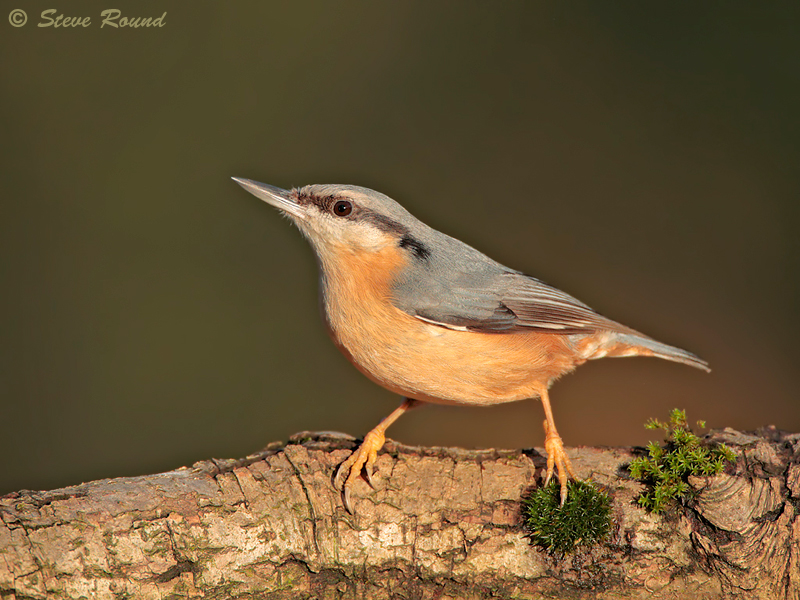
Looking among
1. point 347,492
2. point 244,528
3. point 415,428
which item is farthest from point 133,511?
point 415,428

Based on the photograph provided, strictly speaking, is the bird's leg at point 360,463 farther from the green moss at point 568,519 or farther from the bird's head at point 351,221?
the bird's head at point 351,221

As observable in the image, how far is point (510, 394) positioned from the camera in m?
3.30

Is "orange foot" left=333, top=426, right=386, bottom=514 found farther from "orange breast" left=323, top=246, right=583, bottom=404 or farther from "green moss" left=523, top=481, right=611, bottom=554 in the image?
"green moss" left=523, top=481, right=611, bottom=554

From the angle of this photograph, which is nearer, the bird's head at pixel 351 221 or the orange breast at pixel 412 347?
→ the orange breast at pixel 412 347

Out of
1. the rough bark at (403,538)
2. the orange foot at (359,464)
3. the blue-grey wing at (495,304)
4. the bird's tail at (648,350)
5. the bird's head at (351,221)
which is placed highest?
the bird's head at (351,221)

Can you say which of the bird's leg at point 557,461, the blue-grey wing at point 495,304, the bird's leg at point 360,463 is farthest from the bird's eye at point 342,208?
the bird's leg at point 557,461

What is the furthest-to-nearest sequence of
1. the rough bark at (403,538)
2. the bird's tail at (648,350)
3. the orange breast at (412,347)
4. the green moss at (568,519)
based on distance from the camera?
the bird's tail at (648,350)
the orange breast at (412,347)
the green moss at (568,519)
the rough bark at (403,538)

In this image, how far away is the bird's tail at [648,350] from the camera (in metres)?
3.75

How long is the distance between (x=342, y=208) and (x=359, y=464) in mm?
1291

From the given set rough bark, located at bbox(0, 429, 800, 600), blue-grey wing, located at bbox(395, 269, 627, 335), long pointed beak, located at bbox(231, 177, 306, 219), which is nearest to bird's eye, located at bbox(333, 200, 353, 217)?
long pointed beak, located at bbox(231, 177, 306, 219)

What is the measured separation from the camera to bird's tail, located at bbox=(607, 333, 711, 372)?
3.75 meters

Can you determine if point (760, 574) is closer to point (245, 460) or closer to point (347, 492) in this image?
point (347, 492)

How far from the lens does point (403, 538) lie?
9.02 feet

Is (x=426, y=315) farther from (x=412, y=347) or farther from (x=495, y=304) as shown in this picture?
(x=495, y=304)
